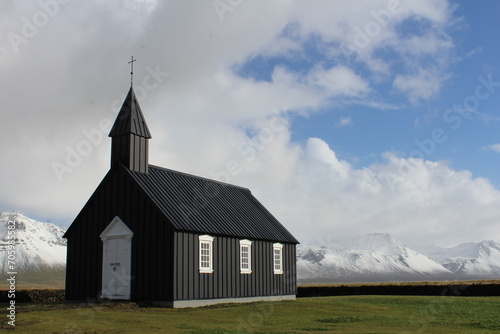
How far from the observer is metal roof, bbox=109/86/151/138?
31.3m

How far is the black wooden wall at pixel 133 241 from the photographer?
2798 cm

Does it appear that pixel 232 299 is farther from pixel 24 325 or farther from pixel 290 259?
pixel 24 325

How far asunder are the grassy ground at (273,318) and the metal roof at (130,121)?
9.81 metres

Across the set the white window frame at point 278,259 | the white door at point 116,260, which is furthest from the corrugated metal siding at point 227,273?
the white door at point 116,260

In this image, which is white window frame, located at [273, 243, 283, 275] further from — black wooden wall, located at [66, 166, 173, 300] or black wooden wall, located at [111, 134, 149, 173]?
black wooden wall, located at [111, 134, 149, 173]

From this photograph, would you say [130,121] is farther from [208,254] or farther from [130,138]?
[208,254]

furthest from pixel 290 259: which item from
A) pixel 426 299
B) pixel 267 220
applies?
pixel 426 299

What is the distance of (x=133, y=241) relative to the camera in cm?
2914

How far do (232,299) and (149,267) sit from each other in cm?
558

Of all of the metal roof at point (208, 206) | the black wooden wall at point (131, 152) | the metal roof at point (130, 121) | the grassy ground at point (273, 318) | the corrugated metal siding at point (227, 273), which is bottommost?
the grassy ground at point (273, 318)

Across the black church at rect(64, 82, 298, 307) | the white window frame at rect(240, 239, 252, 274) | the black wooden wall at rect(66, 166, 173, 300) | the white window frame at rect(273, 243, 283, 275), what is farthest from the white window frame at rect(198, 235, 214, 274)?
the white window frame at rect(273, 243, 283, 275)

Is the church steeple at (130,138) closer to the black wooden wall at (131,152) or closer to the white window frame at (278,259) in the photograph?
the black wooden wall at (131,152)

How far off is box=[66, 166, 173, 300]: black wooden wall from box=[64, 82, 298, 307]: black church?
0.05 metres

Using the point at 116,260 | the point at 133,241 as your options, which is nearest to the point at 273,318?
the point at 133,241
